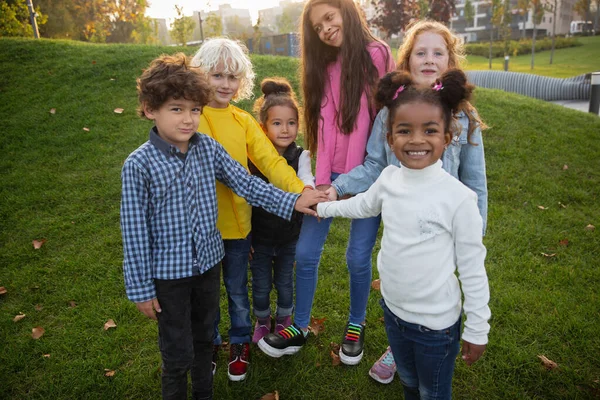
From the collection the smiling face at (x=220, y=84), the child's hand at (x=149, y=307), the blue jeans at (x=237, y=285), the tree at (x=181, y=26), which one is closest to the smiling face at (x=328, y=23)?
the smiling face at (x=220, y=84)

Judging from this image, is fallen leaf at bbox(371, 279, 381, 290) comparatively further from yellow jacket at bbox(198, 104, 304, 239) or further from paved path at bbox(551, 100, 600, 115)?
paved path at bbox(551, 100, 600, 115)

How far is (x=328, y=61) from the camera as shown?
265 centimetres

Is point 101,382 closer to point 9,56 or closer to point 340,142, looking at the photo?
point 340,142

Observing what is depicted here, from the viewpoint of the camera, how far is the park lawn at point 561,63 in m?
23.4

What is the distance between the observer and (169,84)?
6.50 ft

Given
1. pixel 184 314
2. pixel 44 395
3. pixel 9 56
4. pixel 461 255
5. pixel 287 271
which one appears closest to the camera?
pixel 461 255

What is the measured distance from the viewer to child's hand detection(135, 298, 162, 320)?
2008mm

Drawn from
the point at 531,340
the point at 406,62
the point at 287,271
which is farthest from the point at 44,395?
the point at 531,340

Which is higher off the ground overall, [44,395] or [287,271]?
[287,271]

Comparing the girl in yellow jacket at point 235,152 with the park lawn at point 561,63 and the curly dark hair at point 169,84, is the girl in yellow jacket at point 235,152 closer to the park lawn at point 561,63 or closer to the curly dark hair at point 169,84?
the curly dark hair at point 169,84

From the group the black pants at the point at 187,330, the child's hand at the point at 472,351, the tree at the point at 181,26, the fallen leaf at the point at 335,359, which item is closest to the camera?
the child's hand at the point at 472,351

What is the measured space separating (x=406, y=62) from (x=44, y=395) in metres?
3.11

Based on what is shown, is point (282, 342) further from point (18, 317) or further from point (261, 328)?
point (18, 317)

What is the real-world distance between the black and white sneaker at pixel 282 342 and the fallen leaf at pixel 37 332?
182cm
